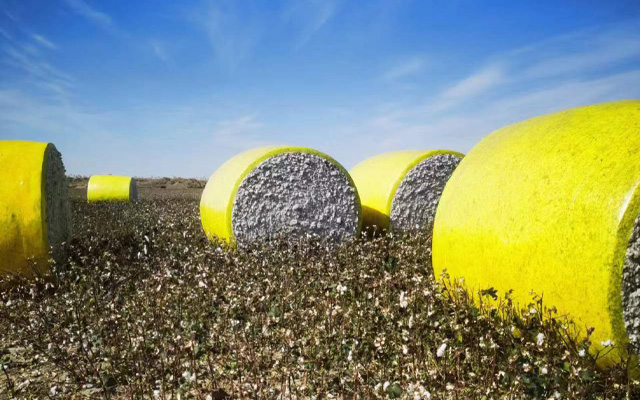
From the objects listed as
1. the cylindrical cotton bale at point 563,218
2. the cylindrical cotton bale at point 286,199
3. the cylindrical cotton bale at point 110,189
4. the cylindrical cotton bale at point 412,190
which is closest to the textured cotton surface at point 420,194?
the cylindrical cotton bale at point 412,190

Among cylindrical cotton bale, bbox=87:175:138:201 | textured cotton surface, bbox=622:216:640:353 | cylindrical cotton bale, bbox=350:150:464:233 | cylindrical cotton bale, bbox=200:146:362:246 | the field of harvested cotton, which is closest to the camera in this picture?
textured cotton surface, bbox=622:216:640:353

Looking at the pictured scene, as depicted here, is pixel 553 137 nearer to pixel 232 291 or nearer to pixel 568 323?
pixel 568 323

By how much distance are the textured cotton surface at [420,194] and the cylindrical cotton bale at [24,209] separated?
6056 millimetres

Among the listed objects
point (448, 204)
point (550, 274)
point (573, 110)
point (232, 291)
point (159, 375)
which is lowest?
point (159, 375)

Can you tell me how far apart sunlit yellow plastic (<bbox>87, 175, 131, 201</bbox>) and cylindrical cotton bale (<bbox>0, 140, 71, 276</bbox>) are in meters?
13.2

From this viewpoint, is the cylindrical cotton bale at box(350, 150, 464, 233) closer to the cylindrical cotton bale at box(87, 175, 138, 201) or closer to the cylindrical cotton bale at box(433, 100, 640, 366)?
the cylindrical cotton bale at box(433, 100, 640, 366)

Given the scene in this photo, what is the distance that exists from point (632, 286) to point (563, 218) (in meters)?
0.68

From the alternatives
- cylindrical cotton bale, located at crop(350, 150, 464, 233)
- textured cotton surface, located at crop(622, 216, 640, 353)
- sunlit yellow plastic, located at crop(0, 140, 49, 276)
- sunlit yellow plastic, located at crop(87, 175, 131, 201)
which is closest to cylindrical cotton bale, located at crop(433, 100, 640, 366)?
textured cotton surface, located at crop(622, 216, 640, 353)

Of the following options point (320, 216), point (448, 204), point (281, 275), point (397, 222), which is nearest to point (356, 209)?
point (320, 216)

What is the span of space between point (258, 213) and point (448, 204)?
386cm

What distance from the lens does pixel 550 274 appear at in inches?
148

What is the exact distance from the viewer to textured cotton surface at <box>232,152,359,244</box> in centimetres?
802

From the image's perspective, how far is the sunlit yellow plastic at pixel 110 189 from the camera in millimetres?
19000

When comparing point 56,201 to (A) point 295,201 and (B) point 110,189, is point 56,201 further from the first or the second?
(B) point 110,189
